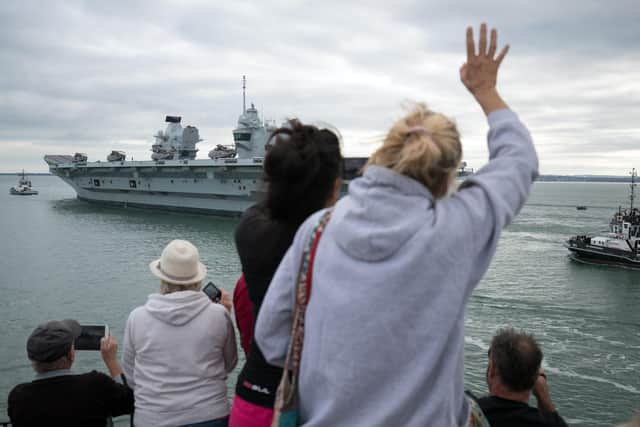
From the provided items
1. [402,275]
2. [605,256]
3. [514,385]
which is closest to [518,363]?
[514,385]

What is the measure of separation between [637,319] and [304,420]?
55.1 ft

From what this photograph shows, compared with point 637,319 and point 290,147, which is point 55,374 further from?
point 637,319

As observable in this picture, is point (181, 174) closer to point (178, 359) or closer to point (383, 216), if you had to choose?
point (178, 359)

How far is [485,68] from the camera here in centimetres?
150

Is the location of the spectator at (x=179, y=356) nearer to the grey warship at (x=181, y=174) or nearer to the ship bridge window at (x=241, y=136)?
the grey warship at (x=181, y=174)

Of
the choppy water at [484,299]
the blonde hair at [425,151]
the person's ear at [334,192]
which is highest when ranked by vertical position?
the blonde hair at [425,151]

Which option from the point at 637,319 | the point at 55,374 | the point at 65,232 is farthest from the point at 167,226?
the point at 55,374

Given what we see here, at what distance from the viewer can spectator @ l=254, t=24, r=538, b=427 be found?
1188 millimetres

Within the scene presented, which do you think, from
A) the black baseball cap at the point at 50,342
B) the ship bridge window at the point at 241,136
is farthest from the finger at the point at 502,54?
the ship bridge window at the point at 241,136

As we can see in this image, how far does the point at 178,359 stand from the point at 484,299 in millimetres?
15298

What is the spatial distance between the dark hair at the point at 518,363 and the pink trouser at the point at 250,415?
1134mm

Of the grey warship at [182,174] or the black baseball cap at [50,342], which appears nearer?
the black baseball cap at [50,342]

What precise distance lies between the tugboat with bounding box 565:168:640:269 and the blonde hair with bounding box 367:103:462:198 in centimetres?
2534

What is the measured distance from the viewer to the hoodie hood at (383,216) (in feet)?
3.84
